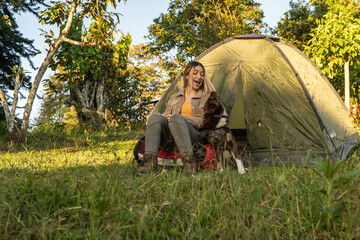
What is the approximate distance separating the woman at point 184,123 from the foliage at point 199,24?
7.56m

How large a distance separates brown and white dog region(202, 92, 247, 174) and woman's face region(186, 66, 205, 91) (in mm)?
427

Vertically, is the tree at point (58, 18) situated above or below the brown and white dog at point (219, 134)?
above

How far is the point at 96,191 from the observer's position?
1.62 metres

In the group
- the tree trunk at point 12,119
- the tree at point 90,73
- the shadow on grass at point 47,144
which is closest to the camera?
the shadow on grass at point 47,144

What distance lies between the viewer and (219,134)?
3.14 m

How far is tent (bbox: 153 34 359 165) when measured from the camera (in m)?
3.82

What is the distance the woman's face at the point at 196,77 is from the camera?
3.58 metres

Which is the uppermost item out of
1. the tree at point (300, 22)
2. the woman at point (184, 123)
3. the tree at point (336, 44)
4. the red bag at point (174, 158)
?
the tree at point (300, 22)

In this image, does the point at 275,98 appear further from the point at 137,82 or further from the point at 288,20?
the point at 288,20

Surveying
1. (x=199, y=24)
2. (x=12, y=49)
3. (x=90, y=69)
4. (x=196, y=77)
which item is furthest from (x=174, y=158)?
(x=199, y=24)

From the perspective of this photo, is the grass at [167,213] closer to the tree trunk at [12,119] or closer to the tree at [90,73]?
the tree trunk at [12,119]

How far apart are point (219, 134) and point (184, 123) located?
39cm

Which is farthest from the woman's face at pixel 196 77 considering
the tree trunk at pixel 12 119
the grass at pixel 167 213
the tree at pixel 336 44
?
the tree at pixel 336 44

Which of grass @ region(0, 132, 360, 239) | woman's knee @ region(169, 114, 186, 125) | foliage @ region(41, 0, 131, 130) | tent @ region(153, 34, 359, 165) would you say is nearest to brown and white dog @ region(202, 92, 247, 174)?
woman's knee @ region(169, 114, 186, 125)
